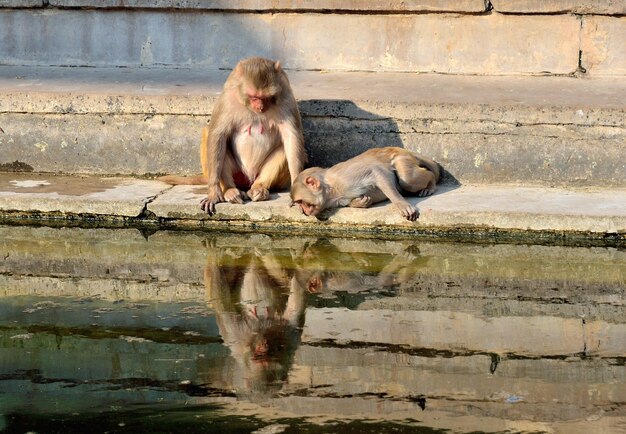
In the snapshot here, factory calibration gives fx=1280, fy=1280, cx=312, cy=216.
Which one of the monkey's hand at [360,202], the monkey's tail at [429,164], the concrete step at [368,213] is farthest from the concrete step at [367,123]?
the monkey's hand at [360,202]

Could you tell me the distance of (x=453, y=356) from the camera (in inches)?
224

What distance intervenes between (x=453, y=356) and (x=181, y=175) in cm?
382

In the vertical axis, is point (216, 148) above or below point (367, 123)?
below

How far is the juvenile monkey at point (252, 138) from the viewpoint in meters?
8.18

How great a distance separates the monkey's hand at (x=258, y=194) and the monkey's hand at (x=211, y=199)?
196mm

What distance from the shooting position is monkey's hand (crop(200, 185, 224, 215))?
816cm

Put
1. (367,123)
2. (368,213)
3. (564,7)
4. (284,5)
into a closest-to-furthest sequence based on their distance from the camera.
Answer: (368,213), (367,123), (564,7), (284,5)

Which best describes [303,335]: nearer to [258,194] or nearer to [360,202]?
[360,202]

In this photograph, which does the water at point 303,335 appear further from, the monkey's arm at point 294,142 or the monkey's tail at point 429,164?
the monkey's tail at point 429,164

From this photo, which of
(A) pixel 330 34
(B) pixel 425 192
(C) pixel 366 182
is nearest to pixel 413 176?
(B) pixel 425 192

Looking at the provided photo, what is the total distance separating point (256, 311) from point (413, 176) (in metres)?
2.19

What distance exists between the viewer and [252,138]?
853 centimetres

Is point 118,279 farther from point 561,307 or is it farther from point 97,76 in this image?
point 97,76

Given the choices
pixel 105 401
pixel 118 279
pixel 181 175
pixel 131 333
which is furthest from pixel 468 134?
pixel 105 401
